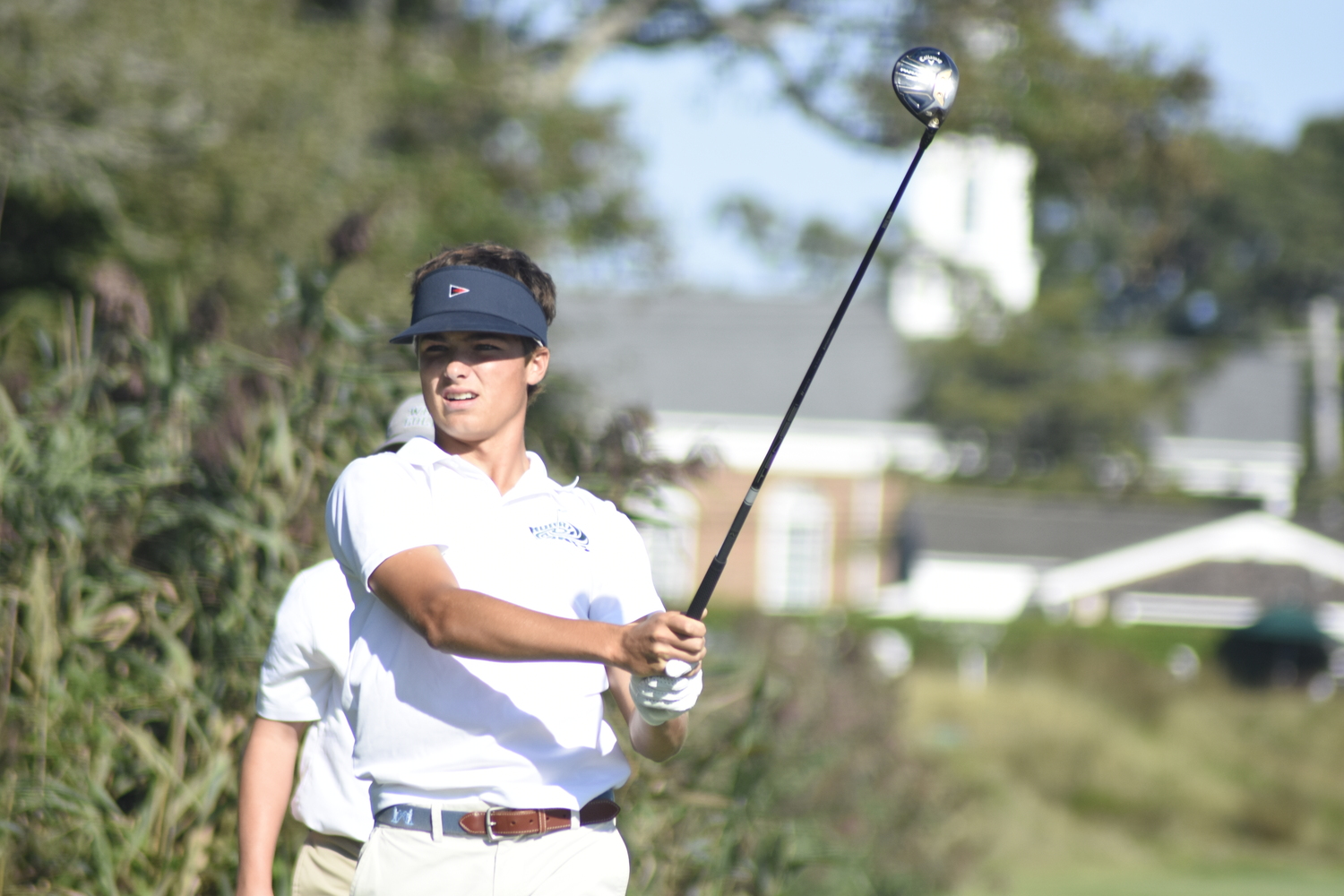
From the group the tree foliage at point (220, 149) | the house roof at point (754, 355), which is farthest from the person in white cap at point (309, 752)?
the house roof at point (754, 355)

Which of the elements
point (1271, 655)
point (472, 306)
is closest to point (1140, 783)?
point (472, 306)

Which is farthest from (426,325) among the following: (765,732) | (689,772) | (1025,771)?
(1025,771)

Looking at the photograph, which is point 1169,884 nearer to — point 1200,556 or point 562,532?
point 562,532

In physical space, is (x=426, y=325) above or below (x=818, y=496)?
below

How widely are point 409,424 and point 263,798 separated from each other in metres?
1.01

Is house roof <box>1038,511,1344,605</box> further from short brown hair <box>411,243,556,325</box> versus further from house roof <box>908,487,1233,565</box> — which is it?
short brown hair <box>411,243,556,325</box>

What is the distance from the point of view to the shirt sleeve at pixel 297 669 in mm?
3127

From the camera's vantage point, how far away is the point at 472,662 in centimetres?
261

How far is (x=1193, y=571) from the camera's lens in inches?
1512

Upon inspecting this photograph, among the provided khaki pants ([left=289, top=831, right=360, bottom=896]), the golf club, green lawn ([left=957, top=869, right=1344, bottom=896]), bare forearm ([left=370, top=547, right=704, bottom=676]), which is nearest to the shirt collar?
bare forearm ([left=370, top=547, right=704, bottom=676])

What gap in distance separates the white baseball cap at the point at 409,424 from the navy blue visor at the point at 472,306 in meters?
0.69

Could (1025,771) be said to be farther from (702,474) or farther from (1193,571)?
(1193,571)

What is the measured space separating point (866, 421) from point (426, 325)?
4098 cm

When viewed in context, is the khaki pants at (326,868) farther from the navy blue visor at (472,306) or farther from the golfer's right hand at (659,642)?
the golfer's right hand at (659,642)
